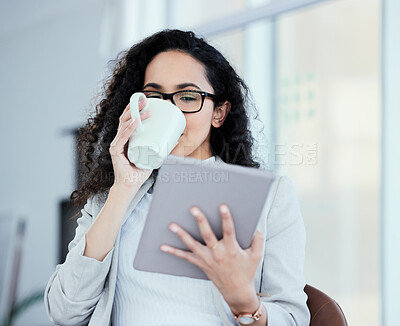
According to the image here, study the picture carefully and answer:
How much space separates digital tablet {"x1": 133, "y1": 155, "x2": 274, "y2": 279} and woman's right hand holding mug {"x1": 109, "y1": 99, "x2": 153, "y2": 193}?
10.8 inches

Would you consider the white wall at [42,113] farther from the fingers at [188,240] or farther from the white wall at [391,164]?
the fingers at [188,240]

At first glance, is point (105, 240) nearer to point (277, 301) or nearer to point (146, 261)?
point (146, 261)

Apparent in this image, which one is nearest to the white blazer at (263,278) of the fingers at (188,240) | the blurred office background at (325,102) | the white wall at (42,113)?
the fingers at (188,240)

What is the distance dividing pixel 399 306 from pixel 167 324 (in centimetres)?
118

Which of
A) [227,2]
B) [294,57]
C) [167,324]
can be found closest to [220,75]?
[167,324]

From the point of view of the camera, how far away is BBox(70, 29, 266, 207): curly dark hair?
1.43 meters

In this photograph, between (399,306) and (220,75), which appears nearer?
(220,75)

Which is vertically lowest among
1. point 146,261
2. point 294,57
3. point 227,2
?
point 146,261

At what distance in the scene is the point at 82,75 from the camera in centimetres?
354

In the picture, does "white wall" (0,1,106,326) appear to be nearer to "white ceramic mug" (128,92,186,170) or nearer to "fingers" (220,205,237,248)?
"white ceramic mug" (128,92,186,170)

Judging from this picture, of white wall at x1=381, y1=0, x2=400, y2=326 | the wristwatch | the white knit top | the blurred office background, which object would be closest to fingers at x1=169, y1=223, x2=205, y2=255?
the wristwatch

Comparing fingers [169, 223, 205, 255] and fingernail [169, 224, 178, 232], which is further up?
fingernail [169, 224, 178, 232]

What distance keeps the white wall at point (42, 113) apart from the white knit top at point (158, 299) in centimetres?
236

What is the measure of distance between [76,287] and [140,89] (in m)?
0.64
